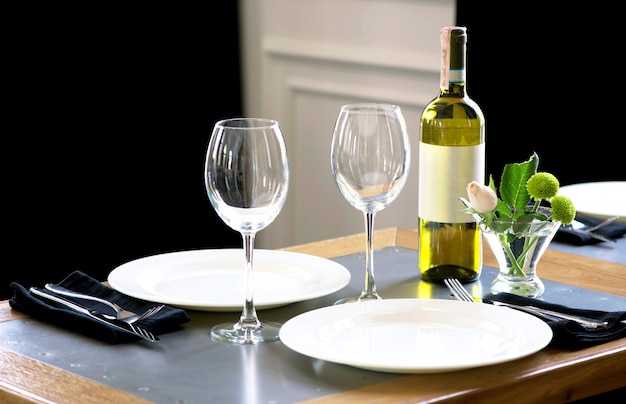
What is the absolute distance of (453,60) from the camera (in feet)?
4.59

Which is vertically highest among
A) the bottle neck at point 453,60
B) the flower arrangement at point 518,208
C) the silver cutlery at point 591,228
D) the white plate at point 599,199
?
the bottle neck at point 453,60

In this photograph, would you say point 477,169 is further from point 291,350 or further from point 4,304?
point 4,304

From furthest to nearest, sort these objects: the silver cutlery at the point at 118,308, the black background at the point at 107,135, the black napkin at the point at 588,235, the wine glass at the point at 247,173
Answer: the black background at the point at 107,135, the black napkin at the point at 588,235, the silver cutlery at the point at 118,308, the wine glass at the point at 247,173

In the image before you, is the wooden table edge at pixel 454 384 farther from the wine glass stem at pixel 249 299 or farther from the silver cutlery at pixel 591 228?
the silver cutlery at pixel 591 228

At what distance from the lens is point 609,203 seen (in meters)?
1.92

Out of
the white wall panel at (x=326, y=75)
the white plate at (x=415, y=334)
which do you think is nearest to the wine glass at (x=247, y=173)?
the white plate at (x=415, y=334)

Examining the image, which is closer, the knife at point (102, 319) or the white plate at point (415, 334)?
the white plate at point (415, 334)

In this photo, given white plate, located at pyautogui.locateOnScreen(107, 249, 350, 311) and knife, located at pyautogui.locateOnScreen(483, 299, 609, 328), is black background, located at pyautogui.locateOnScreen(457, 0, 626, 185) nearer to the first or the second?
white plate, located at pyautogui.locateOnScreen(107, 249, 350, 311)

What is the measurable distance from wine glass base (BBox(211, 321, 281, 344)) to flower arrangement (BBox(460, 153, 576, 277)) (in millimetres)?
335

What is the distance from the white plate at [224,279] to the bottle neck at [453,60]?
0.30 metres

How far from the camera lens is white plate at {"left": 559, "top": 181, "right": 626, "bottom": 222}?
1.81 meters

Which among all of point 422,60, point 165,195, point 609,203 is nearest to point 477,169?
point 609,203

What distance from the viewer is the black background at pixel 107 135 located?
3.00 m

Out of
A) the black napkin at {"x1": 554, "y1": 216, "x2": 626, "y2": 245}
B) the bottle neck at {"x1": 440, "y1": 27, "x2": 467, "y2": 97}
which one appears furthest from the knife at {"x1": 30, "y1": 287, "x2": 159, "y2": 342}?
the black napkin at {"x1": 554, "y1": 216, "x2": 626, "y2": 245}
